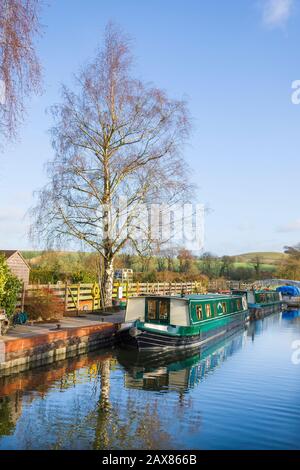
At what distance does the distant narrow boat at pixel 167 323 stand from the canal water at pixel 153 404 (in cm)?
69

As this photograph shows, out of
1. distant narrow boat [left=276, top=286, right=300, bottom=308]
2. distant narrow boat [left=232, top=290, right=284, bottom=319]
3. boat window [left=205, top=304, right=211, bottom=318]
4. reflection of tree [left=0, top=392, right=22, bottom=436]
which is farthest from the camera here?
distant narrow boat [left=276, top=286, right=300, bottom=308]

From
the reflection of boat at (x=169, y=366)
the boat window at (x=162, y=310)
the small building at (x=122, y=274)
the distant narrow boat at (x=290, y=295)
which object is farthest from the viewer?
the distant narrow boat at (x=290, y=295)

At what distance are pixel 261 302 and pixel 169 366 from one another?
26.7 metres

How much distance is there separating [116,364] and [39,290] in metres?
5.42

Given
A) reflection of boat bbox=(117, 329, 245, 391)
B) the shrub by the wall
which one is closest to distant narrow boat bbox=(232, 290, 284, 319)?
reflection of boat bbox=(117, 329, 245, 391)

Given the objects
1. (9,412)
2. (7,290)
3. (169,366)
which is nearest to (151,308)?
(169,366)

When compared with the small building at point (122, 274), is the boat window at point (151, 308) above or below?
below

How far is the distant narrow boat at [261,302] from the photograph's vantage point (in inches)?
1441

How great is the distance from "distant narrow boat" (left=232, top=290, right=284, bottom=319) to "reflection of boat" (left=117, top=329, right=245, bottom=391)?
16.3 m

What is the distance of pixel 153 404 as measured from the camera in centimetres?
1066

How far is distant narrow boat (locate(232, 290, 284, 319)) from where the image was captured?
36594 millimetres

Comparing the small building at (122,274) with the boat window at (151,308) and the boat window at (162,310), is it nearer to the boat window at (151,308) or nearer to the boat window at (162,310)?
the boat window at (151,308)

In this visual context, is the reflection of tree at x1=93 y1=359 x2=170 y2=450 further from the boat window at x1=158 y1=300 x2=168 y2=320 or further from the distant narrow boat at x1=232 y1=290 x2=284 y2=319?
the distant narrow boat at x1=232 y1=290 x2=284 y2=319

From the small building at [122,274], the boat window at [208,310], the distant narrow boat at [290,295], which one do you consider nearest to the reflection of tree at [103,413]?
the boat window at [208,310]
